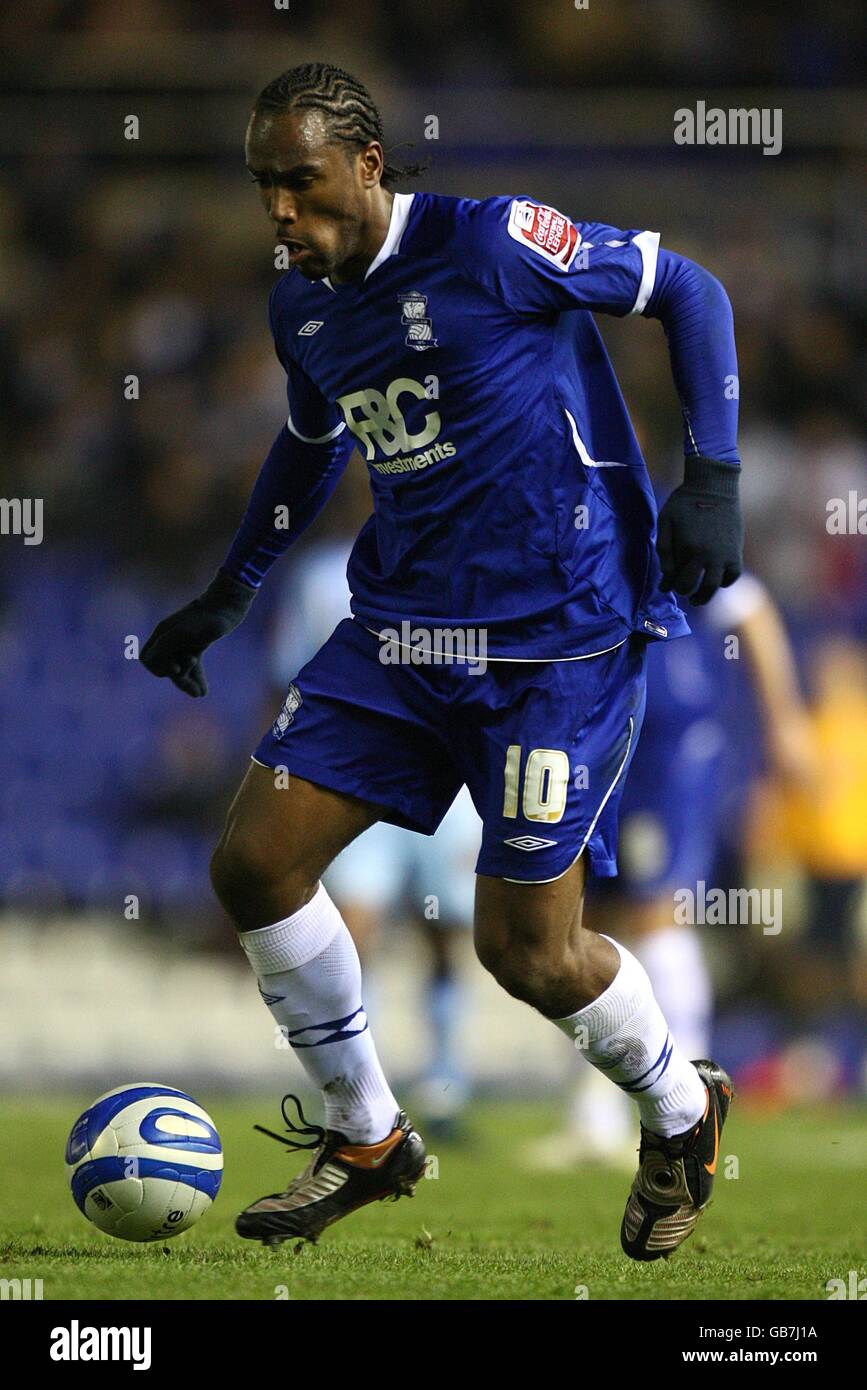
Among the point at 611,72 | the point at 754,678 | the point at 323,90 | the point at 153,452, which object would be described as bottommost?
the point at 754,678

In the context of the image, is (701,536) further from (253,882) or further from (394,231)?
(253,882)

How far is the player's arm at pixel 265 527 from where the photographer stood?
3979mm

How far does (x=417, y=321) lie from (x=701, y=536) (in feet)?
2.15

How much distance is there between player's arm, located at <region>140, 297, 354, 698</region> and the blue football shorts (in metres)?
0.43

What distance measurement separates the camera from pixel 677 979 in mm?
5848

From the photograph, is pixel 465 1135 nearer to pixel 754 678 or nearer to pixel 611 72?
pixel 754 678

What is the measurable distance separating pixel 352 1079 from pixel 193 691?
950mm

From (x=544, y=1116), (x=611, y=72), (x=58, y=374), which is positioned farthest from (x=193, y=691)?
(x=611, y=72)

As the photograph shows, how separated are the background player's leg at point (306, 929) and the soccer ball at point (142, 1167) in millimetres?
274

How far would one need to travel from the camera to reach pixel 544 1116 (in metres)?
7.41
